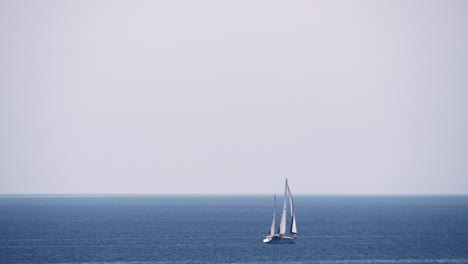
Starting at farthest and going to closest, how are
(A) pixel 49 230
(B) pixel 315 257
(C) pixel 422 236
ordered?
(A) pixel 49 230
(C) pixel 422 236
(B) pixel 315 257

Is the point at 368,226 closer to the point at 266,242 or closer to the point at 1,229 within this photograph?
→ the point at 266,242

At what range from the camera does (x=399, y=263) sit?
89188 mm

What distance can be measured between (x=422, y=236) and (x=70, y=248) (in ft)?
228

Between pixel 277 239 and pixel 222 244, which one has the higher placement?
pixel 277 239

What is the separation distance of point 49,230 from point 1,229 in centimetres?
1181

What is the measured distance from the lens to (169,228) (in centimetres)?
14750

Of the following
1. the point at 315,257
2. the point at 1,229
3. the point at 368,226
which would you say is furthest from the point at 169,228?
the point at 315,257

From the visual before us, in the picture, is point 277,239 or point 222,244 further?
point 277,239

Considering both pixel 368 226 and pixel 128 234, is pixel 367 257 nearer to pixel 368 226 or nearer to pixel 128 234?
pixel 128 234

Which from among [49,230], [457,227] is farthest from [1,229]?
[457,227]

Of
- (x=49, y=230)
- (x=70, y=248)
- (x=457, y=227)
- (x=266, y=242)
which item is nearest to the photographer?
(x=70, y=248)

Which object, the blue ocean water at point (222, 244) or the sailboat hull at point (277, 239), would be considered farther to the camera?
the sailboat hull at point (277, 239)

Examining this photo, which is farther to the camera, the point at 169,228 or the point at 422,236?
the point at 169,228

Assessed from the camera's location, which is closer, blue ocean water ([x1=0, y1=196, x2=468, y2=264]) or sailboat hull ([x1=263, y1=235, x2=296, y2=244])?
blue ocean water ([x1=0, y1=196, x2=468, y2=264])
